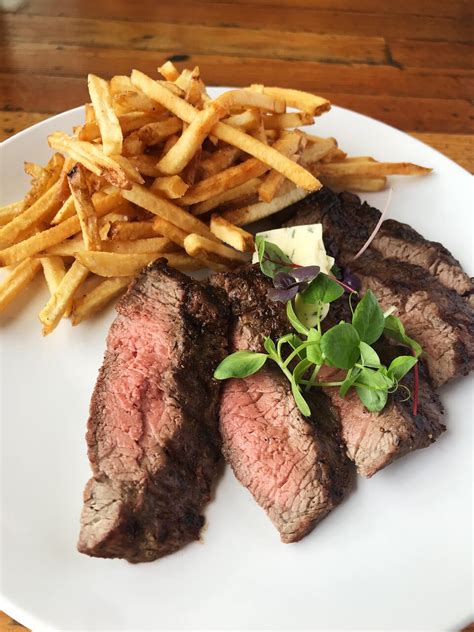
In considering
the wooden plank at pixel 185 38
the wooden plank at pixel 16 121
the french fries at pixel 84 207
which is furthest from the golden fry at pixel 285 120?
the wooden plank at pixel 185 38

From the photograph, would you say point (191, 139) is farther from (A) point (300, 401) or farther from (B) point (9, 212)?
(A) point (300, 401)

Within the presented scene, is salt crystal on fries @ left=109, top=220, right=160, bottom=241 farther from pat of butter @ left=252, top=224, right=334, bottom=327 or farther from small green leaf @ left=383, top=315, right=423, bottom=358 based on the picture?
small green leaf @ left=383, top=315, right=423, bottom=358

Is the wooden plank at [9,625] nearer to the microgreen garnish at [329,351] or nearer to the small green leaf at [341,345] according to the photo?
the microgreen garnish at [329,351]

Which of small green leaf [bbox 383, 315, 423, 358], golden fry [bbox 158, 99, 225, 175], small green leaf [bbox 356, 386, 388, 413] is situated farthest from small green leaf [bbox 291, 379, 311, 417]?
golden fry [bbox 158, 99, 225, 175]

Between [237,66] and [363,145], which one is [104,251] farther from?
[237,66]

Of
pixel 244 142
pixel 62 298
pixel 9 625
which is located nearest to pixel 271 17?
pixel 244 142

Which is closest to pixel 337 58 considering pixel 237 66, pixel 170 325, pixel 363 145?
pixel 237 66
